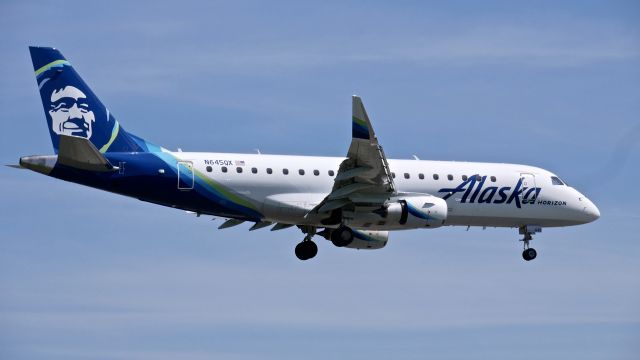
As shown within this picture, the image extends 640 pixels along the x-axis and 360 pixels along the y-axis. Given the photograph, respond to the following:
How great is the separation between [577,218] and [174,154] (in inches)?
767

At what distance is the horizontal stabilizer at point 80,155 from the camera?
172 ft

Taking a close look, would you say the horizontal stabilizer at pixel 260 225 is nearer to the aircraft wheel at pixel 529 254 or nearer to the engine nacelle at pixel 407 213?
the engine nacelle at pixel 407 213

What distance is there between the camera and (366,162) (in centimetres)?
A: 5431

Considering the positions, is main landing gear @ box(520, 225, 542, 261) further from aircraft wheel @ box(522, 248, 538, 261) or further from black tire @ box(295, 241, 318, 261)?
black tire @ box(295, 241, 318, 261)

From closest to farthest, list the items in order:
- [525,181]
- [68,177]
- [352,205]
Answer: [68,177], [352,205], [525,181]

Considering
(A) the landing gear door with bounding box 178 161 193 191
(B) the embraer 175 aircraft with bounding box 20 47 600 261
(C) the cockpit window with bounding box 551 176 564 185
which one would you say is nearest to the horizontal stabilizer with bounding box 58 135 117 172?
(B) the embraer 175 aircraft with bounding box 20 47 600 261

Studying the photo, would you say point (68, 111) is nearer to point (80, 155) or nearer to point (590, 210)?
point (80, 155)

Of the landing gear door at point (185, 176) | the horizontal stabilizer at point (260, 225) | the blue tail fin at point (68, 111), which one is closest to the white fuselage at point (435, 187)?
the landing gear door at point (185, 176)

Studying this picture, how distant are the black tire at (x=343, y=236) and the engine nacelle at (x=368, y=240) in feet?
12.9

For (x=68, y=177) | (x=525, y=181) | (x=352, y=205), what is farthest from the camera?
(x=525, y=181)

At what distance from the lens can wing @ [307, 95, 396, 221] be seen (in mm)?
52469

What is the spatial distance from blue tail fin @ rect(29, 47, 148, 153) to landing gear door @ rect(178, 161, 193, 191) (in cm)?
169

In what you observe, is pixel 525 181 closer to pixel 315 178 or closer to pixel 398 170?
pixel 398 170

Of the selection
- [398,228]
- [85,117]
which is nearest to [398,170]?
[398,228]
